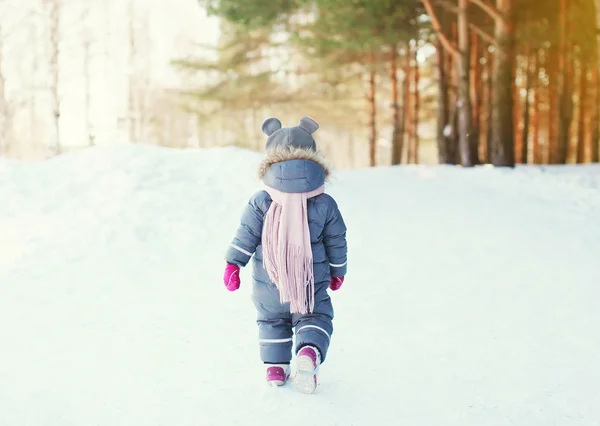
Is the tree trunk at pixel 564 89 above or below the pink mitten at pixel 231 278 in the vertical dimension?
above

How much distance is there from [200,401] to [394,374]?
1.37 m

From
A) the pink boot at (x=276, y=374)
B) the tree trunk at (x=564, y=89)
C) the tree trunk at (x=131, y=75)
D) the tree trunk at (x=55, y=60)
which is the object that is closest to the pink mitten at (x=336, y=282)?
the pink boot at (x=276, y=374)

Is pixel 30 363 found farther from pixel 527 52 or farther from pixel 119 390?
pixel 527 52

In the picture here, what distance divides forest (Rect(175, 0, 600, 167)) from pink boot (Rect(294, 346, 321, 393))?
1031 centimetres

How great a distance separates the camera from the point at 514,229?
8.53m

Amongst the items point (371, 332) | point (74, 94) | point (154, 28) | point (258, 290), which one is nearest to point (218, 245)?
point (371, 332)

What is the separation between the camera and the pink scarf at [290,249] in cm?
381

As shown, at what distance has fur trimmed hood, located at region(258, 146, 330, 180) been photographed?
385 centimetres

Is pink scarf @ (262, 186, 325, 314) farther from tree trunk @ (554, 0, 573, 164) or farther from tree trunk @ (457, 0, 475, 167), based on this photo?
tree trunk @ (554, 0, 573, 164)

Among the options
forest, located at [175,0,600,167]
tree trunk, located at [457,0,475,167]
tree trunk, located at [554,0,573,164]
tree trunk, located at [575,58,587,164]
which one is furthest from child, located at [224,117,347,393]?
tree trunk, located at [575,58,587,164]

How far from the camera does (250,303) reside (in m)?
6.03

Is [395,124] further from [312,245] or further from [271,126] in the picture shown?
[312,245]

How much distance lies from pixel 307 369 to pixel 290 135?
4.82 feet

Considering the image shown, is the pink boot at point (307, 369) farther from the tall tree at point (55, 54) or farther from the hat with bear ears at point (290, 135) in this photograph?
the tall tree at point (55, 54)
